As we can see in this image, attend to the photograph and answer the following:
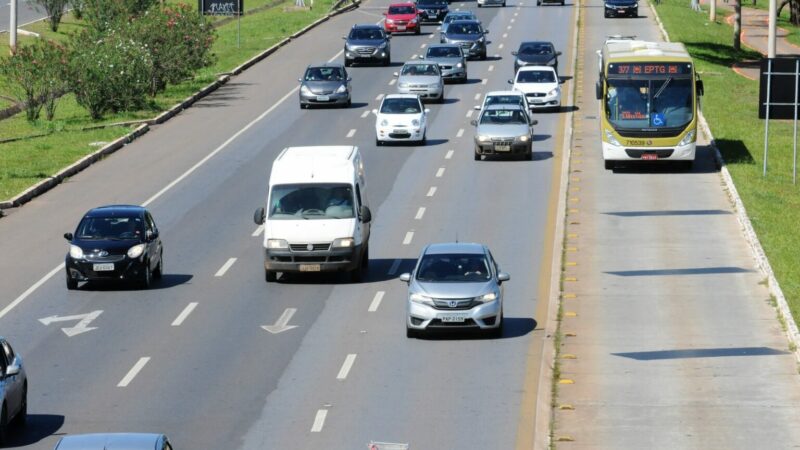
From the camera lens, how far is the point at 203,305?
3189 cm

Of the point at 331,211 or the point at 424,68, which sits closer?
the point at 331,211

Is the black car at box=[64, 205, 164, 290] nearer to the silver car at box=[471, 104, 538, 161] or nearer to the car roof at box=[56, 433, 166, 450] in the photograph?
the car roof at box=[56, 433, 166, 450]

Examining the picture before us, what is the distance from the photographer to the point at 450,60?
68750mm

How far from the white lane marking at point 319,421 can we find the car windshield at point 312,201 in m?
11.1

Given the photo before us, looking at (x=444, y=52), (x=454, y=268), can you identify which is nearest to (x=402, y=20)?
(x=444, y=52)

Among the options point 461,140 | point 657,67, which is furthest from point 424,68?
point 657,67

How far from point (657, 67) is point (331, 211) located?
58.2 ft

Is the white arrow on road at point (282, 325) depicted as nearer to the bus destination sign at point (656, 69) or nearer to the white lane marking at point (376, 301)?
the white lane marking at point (376, 301)

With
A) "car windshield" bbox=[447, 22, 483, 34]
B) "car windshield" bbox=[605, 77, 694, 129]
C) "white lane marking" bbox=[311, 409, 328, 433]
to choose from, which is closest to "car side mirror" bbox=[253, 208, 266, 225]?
→ "white lane marking" bbox=[311, 409, 328, 433]

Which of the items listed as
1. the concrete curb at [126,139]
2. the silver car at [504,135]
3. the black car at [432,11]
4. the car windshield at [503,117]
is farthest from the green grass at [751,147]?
the concrete curb at [126,139]

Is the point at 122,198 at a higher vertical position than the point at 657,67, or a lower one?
lower

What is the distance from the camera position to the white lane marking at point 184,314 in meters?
30.2

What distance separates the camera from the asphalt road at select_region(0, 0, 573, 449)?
75.9 ft

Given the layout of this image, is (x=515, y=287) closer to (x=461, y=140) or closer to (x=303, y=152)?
(x=303, y=152)
